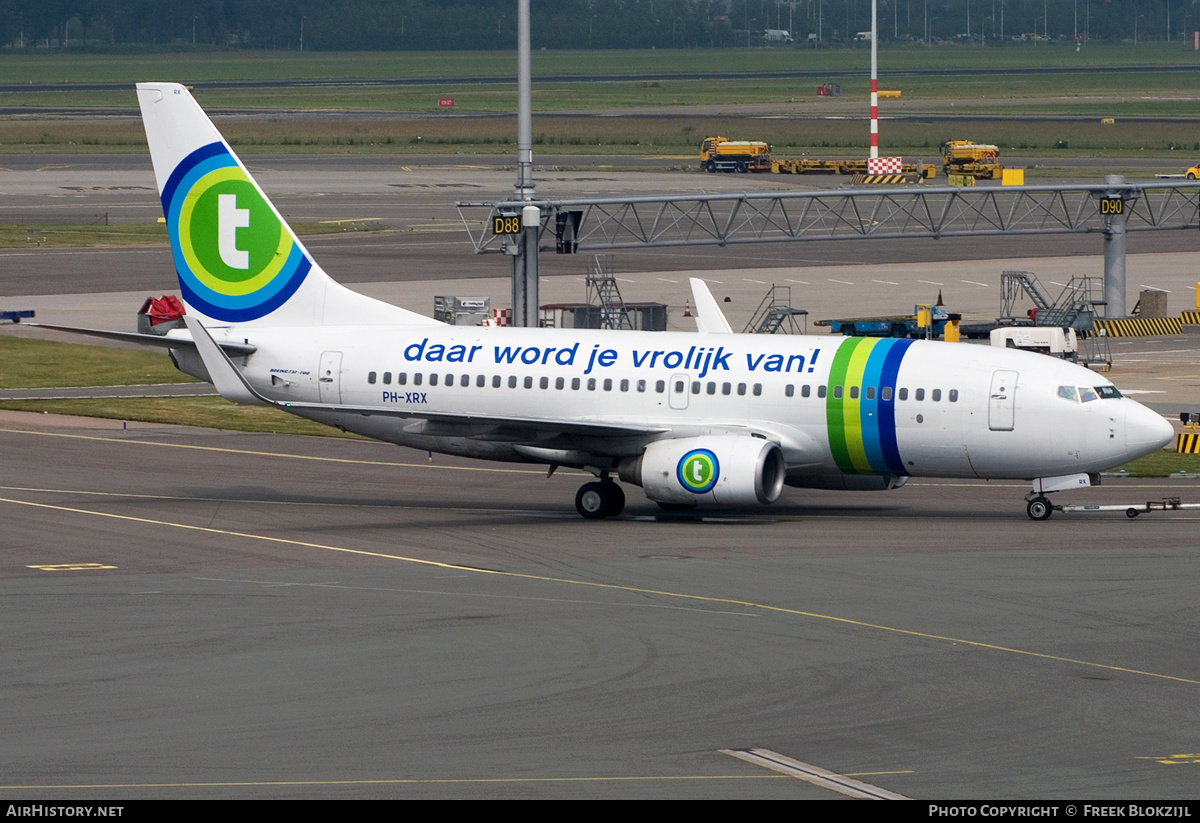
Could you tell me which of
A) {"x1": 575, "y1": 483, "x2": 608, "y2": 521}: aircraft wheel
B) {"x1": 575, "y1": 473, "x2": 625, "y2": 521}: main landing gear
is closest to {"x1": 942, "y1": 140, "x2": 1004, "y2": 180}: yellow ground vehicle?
{"x1": 575, "y1": 473, "x2": 625, "y2": 521}: main landing gear

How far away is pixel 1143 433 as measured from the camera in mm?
42125

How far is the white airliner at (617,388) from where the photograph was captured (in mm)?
42688

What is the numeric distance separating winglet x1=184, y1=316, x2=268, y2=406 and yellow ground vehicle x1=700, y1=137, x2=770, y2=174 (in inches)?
4616

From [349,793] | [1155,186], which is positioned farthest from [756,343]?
[1155,186]

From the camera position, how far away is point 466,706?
2611cm

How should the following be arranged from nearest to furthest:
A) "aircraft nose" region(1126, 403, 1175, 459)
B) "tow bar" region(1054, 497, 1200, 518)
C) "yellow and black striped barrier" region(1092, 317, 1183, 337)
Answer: "aircraft nose" region(1126, 403, 1175, 459), "tow bar" region(1054, 497, 1200, 518), "yellow and black striped barrier" region(1092, 317, 1183, 337)

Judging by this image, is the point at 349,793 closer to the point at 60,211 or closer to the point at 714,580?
the point at 714,580

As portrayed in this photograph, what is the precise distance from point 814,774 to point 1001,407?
21657mm

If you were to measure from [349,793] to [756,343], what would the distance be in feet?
83.6

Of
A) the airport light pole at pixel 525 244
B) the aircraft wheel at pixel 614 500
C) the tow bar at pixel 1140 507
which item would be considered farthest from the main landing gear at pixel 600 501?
the airport light pole at pixel 525 244

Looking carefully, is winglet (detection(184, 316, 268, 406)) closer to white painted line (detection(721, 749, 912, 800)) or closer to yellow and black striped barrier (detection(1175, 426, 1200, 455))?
white painted line (detection(721, 749, 912, 800))

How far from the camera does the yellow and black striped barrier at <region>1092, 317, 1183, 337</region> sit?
83.4 m

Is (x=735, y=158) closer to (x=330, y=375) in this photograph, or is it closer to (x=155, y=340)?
(x=330, y=375)
